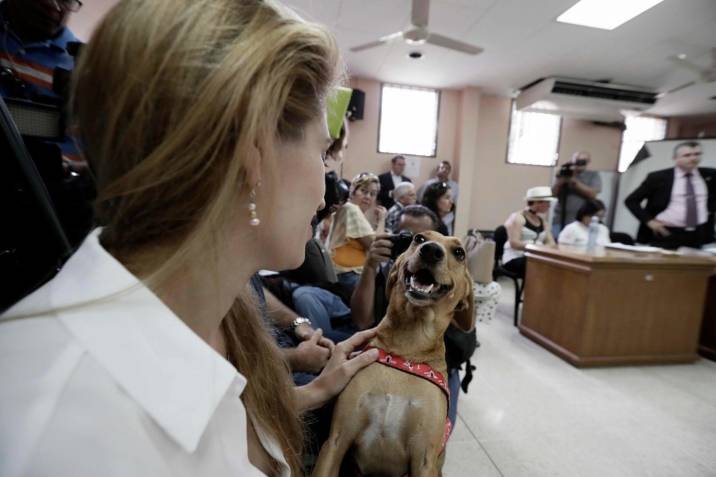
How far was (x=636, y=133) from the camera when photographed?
7.45m

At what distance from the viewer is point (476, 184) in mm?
6871

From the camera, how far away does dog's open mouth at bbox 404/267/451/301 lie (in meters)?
1.12

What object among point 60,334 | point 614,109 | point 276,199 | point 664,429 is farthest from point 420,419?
point 614,109

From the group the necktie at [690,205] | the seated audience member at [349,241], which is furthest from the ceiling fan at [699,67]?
the seated audience member at [349,241]

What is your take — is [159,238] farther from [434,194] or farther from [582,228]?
[582,228]

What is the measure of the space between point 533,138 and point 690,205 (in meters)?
3.09

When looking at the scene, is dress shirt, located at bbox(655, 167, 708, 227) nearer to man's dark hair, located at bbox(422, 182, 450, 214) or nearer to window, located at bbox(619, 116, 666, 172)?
window, located at bbox(619, 116, 666, 172)

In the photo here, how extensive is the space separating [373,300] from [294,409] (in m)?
0.69

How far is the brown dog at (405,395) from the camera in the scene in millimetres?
998

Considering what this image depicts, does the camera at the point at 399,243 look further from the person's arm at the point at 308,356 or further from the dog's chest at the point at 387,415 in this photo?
the dog's chest at the point at 387,415

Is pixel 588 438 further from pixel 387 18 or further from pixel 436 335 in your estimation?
pixel 387 18

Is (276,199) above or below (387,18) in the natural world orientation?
below

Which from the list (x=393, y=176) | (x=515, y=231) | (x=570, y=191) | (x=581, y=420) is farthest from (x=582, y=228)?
(x=393, y=176)

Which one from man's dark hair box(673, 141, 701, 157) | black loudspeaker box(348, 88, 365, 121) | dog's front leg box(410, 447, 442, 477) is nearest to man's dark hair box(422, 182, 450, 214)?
dog's front leg box(410, 447, 442, 477)
